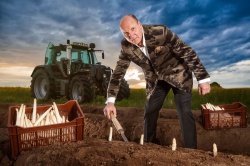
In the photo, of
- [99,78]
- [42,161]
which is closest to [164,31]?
[42,161]

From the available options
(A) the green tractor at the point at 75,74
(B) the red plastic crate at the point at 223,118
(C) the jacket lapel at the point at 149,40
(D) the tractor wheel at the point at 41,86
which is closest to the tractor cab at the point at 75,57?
(A) the green tractor at the point at 75,74

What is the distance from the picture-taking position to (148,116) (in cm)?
510

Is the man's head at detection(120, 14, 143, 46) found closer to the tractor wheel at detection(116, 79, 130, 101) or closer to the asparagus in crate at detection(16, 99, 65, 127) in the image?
the asparagus in crate at detection(16, 99, 65, 127)

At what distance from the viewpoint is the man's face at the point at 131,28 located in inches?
160

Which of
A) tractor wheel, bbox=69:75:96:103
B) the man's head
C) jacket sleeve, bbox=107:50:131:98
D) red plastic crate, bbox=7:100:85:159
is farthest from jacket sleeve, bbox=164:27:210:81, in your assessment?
tractor wheel, bbox=69:75:96:103

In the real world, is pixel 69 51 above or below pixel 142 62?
above

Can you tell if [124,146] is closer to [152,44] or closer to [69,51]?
[152,44]

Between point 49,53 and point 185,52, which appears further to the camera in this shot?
point 49,53

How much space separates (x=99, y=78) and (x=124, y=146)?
26.5 ft

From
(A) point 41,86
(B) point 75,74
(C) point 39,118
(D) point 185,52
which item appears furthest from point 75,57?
(D) point 185,52

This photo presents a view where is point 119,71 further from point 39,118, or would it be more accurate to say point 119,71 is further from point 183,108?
point 39,118

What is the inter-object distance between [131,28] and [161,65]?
2.62 ft

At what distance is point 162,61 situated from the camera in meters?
4.60

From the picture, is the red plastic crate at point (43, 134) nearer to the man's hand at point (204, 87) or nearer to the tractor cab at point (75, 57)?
the man's hand at point (204, 87)
